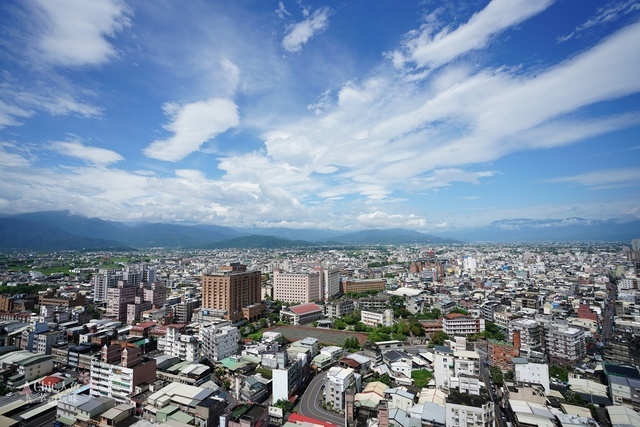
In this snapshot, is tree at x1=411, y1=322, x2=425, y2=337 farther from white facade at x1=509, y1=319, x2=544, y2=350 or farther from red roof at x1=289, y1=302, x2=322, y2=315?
red roof at x1=289, y1=302, x2=322, y2=315

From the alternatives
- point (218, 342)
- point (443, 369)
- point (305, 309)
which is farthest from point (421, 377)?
point (305, 309)

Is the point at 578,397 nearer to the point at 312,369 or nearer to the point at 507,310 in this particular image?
the point at 312,369

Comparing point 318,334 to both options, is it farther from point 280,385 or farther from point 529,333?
point 529,333

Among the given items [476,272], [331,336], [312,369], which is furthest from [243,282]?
[476,272]

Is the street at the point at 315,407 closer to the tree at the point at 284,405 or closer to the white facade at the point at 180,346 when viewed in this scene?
the tree at the point at 284,405

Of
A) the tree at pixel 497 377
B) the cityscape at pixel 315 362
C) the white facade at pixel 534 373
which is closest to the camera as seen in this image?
the cityscape at pixel 315 362

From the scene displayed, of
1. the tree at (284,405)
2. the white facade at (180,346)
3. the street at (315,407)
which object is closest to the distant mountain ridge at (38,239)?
the white facade at (180,346)
